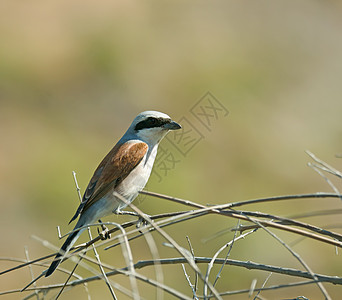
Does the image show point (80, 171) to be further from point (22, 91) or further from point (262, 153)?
point (262, 153)

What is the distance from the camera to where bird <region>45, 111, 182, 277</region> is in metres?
3.40

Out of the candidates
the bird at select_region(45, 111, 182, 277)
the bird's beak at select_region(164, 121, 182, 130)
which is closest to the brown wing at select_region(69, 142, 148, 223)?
the bird at select_region(45, 111, 182, 277)

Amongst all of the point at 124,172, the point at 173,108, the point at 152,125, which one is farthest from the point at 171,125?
the point at 173,108

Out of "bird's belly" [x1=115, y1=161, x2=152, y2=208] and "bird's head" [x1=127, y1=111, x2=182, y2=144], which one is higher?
"bird's head" [x1=127, y1=111, x2=182, y2=144]

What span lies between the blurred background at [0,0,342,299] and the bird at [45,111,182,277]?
2477mm

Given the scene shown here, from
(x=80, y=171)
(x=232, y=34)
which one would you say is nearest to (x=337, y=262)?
(x=80, y=171)

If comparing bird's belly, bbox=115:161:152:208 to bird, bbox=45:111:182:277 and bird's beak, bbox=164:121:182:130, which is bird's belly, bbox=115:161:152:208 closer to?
bird, bbox=45:111:182:277

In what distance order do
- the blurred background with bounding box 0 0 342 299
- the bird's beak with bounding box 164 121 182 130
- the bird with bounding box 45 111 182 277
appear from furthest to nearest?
1. the blurred background with bounding box 0 0 342 299
2. the bird's beak with bounding box 164 121 182 130
3. the bird with bounding box 45 111 182 277

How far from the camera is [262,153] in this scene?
9.91 metres

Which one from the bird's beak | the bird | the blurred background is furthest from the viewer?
the blurred background

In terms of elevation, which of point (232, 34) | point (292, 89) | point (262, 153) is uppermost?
point (232, 34)

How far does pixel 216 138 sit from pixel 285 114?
226 cm

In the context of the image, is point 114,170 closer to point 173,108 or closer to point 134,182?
point 134,182

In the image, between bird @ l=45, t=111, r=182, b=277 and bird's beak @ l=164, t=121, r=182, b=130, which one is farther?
bird's beak @ l=164, t=121, r=182, b=130
